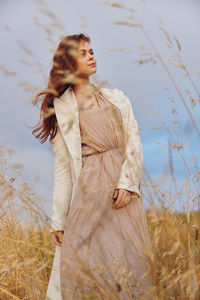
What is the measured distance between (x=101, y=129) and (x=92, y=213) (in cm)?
54

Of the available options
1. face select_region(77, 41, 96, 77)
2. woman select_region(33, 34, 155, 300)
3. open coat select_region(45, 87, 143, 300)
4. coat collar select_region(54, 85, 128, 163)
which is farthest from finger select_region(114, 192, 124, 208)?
face select_region(77, 41, 96, 77)

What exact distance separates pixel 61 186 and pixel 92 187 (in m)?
0.39

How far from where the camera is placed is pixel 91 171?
2.16 metres

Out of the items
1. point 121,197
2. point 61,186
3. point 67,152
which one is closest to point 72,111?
point 67,152

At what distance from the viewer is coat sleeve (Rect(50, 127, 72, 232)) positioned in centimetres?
239

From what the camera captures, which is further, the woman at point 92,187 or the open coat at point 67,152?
the open coat at point 67,152

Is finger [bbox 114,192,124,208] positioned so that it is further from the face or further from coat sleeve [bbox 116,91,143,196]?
the face

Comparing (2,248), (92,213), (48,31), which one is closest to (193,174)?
(92,213)

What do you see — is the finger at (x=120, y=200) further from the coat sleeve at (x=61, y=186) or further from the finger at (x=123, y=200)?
the coat sleeve at (x=61, y=186)

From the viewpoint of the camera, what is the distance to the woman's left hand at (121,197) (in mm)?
1968

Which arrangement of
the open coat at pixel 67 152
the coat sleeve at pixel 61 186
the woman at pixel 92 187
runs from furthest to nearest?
the coat sleeve at pixel 61 186, the open coat at pixel 67 152, the woman at pixel 92 187

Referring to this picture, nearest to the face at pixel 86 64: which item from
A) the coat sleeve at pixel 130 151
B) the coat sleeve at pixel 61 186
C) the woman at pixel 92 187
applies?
the woman at pixel 92 187

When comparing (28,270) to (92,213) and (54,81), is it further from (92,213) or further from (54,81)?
(54,81)

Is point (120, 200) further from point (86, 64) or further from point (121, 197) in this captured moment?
point (86, 64)
